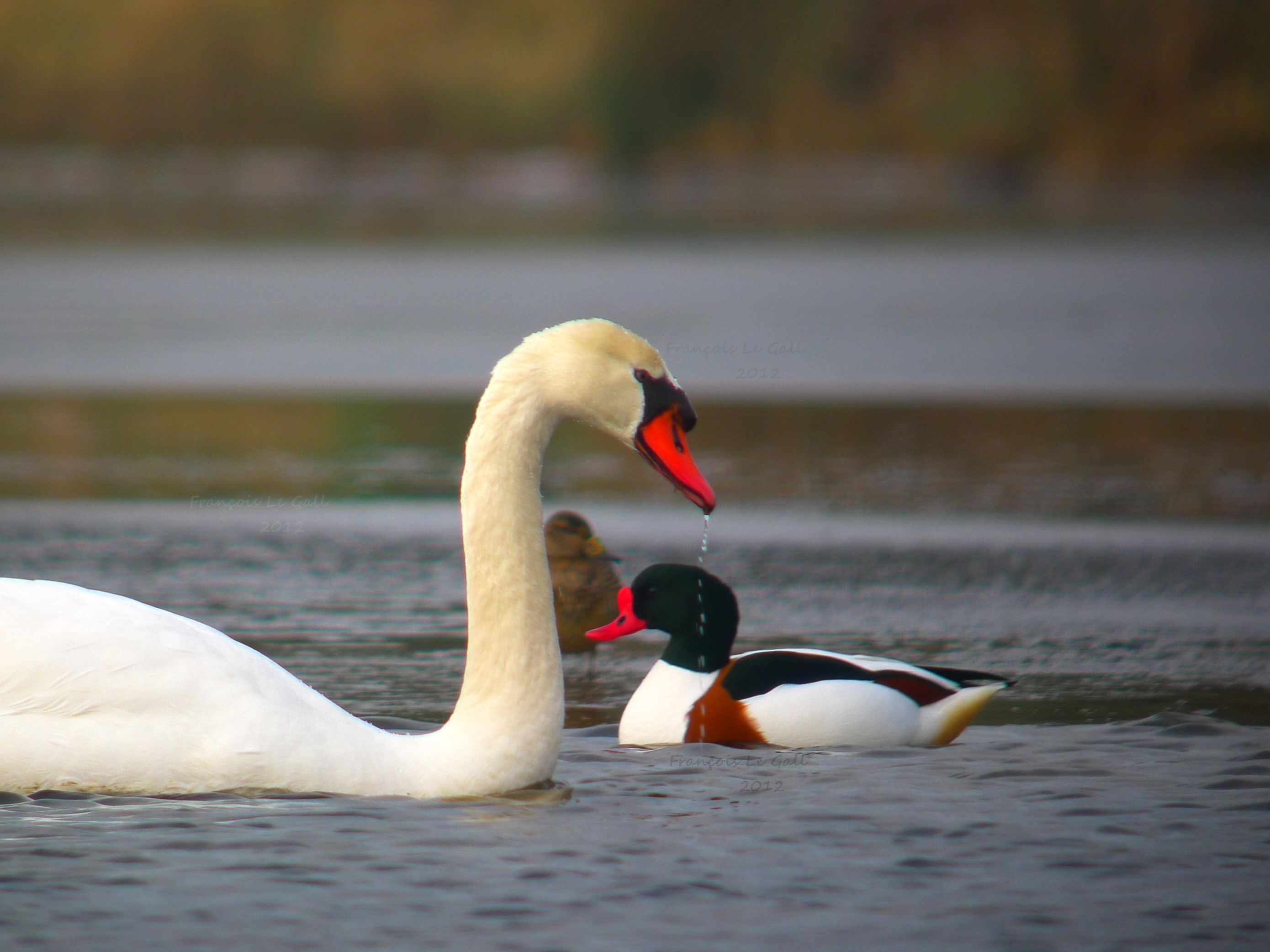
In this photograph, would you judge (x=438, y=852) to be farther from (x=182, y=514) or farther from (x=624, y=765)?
(x=182, y=514)

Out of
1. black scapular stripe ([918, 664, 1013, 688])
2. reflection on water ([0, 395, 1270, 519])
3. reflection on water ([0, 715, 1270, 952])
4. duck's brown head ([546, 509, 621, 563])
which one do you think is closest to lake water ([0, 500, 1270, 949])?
reflection on water ([0, 715, 1270, 952])

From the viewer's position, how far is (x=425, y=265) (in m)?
37.0

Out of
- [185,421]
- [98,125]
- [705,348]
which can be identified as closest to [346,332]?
[705,348]

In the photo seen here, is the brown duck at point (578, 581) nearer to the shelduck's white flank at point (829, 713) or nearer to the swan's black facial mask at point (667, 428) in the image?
the shelduck's white flank at point (829, 713)

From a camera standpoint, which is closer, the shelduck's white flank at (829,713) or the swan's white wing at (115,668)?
the swan's white wing at (115,668)

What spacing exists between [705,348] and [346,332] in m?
5.24

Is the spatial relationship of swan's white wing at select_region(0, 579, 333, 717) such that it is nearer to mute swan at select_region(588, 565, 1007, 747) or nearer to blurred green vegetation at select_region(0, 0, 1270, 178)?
mute swan at select_region(588, 565, 1007, 747)

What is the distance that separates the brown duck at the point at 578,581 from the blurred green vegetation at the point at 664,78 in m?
72.5

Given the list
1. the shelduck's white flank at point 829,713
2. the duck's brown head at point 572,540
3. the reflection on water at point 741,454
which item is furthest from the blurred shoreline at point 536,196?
the shelduck's white flank at point 829,713

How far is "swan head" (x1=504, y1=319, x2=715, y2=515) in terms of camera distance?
5.28 meters

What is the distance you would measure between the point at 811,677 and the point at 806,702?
4.1 inches

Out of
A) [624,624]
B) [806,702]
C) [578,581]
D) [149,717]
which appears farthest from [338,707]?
[578,581]

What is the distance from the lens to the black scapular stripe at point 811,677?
6215 millimetres

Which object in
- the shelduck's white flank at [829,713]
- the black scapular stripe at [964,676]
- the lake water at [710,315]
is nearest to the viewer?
the shelduck's white flank at [829,713]
